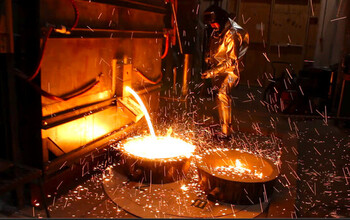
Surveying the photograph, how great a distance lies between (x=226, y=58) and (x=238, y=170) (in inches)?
73.6

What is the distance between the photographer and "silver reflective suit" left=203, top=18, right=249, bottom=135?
185 inches

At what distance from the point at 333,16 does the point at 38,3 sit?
912 cm

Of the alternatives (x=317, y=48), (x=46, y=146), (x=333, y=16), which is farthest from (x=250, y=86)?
(x=46, y=146)

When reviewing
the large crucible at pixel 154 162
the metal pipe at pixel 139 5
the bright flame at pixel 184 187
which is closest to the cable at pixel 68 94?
the large crucible at pixel 154 162

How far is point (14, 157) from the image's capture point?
2904mm

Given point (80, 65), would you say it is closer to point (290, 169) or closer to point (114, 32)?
point (114, 32)

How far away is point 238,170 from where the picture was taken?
3.61 meters

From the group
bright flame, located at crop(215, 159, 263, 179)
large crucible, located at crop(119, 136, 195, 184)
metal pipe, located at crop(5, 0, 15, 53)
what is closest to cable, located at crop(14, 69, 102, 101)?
metal pipe, located at crop(5, 0, 15, 53)

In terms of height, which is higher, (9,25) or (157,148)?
(9,25)

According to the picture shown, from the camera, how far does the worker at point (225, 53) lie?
185 inches

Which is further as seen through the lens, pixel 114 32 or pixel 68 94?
pixel 114 32

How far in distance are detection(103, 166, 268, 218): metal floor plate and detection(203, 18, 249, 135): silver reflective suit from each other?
1.77 metres

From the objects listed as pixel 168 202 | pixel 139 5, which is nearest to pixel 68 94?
pixel 168 202

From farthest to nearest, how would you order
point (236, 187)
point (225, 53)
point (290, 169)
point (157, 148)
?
point (225, 53)
point (290, 169)
point (157, 148)
point (236, 187)
